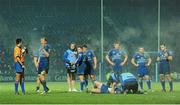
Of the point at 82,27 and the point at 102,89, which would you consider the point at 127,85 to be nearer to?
the point at 102,89

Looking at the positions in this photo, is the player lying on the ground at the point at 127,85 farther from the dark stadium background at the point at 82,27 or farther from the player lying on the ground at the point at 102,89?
the dark stadium background at the point at 82,27

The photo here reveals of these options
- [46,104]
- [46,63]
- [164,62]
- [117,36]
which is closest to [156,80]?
[117,36]

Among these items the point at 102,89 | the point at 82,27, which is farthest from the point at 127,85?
the point at 82,27

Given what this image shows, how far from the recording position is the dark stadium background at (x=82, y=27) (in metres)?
35.2

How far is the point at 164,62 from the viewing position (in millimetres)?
23391

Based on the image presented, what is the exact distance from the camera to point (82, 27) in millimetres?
35812

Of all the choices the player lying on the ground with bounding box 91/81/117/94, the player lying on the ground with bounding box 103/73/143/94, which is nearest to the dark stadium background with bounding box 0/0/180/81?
the player lying on the ground with bounding box 91/81/117/94

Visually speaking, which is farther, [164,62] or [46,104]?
[164,62]

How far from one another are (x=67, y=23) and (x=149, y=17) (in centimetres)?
489

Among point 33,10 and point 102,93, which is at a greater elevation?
point 33,10

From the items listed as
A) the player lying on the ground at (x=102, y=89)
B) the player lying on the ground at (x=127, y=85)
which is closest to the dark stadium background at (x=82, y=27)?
the player lying on the ground at (x=102, y=89)

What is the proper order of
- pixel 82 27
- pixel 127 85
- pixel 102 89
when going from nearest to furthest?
pixel 127 85 → pixel 102 89 → pixel 82 27

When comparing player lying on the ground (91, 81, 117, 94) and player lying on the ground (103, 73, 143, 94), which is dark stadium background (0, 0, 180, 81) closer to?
player lying on the ground (91, 81, 117, 94)

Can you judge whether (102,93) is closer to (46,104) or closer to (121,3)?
(46,104)
